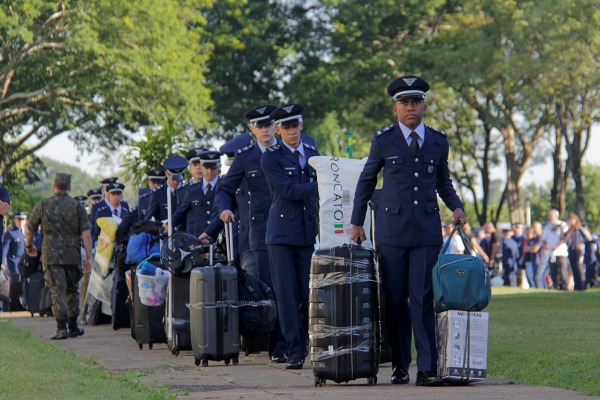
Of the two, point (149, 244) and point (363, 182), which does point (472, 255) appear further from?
point (149, 244)

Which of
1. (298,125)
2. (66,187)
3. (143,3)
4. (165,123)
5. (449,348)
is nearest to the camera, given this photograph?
(449,348)

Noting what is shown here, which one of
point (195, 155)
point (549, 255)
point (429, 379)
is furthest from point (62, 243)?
point (549, 255)

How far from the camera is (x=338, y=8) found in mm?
47938

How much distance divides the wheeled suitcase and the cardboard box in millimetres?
2788

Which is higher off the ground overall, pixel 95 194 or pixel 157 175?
pixel 95 194

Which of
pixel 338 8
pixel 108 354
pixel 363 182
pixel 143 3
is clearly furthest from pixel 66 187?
pixel 338 8

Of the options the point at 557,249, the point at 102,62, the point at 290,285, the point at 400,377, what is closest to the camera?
the point at 400,377

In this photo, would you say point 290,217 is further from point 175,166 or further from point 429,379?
point 175,166

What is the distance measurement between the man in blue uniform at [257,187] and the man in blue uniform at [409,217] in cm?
259

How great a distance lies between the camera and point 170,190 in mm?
16219

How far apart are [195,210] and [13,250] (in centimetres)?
1301

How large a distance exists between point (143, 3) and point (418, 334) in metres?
31.4

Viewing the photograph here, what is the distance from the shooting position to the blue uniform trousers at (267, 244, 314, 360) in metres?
12.0

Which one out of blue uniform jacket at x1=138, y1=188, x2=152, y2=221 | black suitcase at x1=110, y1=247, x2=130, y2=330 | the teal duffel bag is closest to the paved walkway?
the teal duffel bag
